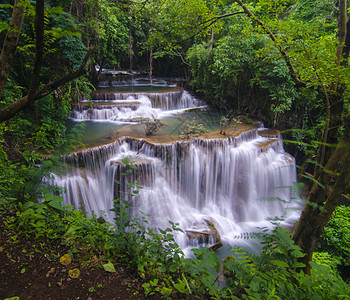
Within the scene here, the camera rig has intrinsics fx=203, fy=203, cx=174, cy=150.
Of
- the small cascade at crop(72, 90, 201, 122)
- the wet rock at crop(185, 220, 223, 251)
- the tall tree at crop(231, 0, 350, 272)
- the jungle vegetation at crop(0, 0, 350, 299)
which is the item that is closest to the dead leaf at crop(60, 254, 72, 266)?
the jungle vegetation at crop(0, 0, 350, 299)

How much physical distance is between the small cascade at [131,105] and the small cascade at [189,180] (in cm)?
356

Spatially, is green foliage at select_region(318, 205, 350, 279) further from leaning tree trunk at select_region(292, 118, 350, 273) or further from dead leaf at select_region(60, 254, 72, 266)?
dead leaf at select_region(60, 254, 72, 266)

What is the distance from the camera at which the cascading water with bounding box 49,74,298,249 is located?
6.55 meters

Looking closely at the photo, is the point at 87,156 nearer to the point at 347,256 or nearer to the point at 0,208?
the point at 0,208

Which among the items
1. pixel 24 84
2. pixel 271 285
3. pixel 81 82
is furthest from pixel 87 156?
pixel 271 285

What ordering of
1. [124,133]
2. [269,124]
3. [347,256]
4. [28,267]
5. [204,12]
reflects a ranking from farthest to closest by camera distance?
[269,124] < [124,133] < [347,256] < [204,12] < [28,267]

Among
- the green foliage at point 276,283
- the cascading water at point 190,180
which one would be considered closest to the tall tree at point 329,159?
the green foliage at point 276,283

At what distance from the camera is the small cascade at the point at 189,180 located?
6.57m

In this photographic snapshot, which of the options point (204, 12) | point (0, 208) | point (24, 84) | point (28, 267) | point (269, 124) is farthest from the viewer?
point (269, 124)

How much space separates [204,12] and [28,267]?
452 centimetres

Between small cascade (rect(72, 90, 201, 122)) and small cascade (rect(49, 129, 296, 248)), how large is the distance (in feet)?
11.7

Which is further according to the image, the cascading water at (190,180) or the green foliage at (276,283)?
the cascading water at (190,180)

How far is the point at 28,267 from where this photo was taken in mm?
2064

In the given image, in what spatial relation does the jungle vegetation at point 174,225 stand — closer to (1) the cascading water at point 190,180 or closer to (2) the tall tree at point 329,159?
(2) the tall tree at point 329,159
